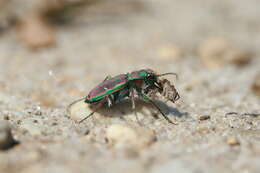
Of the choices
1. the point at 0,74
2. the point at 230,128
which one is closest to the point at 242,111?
the point at 230,128

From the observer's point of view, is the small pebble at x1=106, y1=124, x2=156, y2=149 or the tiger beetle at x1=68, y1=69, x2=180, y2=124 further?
the tiger beetle at x1=68, y1=69, x2=180, y2=124

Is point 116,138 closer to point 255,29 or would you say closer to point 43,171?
point 43,171

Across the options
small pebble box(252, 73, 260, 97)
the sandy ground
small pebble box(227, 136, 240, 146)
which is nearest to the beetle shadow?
the sandy ground

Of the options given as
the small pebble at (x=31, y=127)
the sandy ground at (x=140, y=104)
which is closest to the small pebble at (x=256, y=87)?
the sandy ground at (x=140, y=104)

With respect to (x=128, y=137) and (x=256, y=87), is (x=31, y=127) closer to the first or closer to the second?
(x=128, y=137)

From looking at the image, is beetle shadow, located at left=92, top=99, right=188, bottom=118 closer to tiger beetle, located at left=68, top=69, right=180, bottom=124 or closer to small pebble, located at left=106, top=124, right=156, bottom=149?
tiger beetle, located at left=68, top=69, right=180, bottom=124

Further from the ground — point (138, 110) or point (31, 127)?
point (31, 127)

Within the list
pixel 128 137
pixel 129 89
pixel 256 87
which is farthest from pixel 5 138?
pixel 256 87
